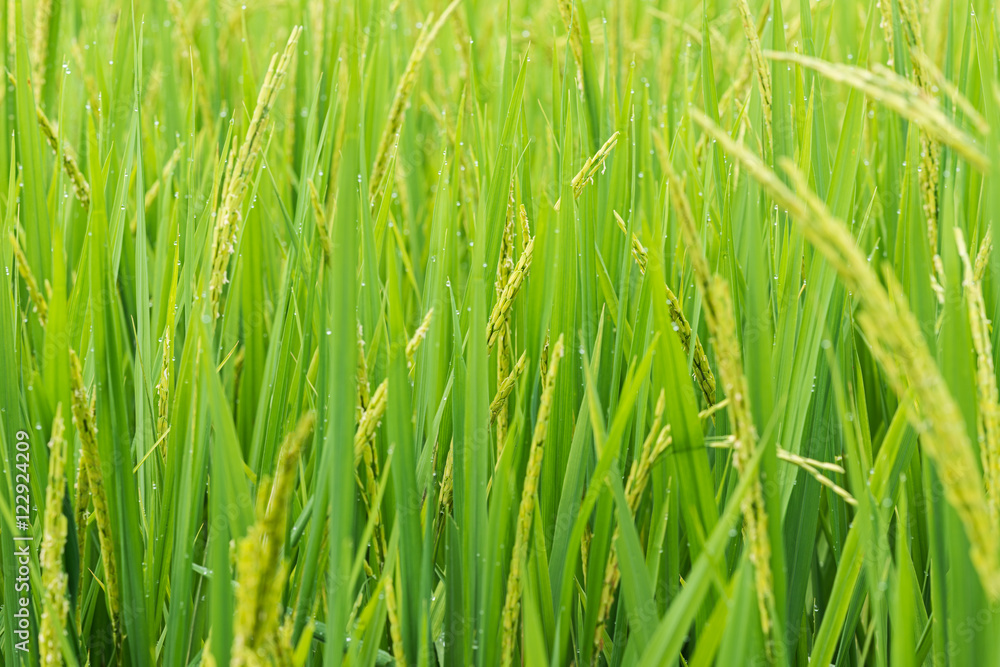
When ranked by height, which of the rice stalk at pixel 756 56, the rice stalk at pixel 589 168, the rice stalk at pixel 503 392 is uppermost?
the rice stalk at pixel 756 56

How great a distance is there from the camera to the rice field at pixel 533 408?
A: 494 mm

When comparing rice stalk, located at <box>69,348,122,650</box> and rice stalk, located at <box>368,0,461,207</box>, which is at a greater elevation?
rice stalk, located at <box>368,0,461,207</box>

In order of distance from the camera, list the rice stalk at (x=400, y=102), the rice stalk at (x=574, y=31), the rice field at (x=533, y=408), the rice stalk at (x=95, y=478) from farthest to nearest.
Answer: the rice stalk at (x=574, y=31) → the rice stalk at (x=400, y=102) → the rice stalk at (x=95, y=478) → the rice field at (x=533, y=408)

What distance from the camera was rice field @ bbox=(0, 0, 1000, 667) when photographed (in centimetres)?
49

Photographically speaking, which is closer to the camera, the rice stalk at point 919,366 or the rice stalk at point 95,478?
the rice stalk at point 919,366

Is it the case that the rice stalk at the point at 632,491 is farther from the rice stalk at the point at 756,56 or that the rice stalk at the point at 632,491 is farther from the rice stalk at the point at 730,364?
the rice stalk at the point at 756,56

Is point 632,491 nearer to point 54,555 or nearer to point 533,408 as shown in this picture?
point 533,408

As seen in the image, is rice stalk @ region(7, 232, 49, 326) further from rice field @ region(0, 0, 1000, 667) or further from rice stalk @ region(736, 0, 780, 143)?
rice stalk @ region(736, 0, 780, 143)

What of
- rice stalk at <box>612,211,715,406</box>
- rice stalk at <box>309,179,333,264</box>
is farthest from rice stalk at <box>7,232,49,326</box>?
rice stalk at <box>612,211,715,406</box>

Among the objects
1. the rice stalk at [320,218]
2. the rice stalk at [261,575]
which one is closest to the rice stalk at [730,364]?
the rice stalk at [261,575]

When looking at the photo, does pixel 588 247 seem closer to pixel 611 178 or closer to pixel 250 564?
pixel 611 178

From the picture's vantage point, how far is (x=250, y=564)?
38 cm

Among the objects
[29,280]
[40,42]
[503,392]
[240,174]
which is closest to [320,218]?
[240,174]

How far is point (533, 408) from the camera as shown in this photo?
820mm
